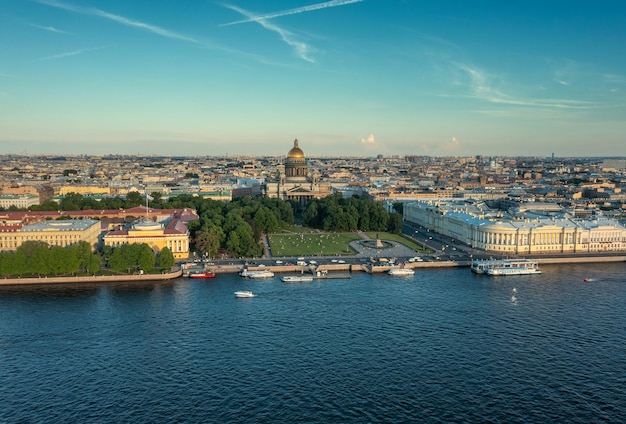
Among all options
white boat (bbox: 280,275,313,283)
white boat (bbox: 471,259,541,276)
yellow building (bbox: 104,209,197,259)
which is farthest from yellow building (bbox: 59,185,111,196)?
white boat (bbox: 471,259,541,276)

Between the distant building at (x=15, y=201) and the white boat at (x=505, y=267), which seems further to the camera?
the distant building at (x=15, y=201)

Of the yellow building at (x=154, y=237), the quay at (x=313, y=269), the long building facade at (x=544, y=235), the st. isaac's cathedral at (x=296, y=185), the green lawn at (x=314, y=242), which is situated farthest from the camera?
the st. isaac's cathedral at (x=296, y=185)

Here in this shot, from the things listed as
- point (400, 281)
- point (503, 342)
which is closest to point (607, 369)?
point (503, 342)

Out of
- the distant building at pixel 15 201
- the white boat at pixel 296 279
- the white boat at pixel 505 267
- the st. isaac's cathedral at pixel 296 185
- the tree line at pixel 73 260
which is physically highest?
the st. isaac's cathedral at pixel 296 185

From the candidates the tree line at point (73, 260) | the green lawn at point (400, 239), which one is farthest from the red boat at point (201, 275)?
the green lawn at point (400, 239)

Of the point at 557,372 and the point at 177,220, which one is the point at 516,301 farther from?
the point at 177,220

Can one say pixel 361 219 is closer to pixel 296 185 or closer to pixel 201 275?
pixel 296 185

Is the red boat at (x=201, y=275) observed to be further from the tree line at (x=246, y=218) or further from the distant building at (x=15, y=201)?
the distant building at (x=15, y=201)
